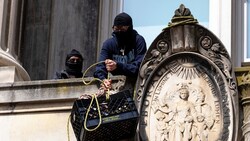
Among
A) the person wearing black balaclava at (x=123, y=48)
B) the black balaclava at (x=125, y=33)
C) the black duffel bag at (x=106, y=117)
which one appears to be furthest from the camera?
the black balaclava at (x=125, y=33)

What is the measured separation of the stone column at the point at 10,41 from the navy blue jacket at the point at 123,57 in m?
1.40

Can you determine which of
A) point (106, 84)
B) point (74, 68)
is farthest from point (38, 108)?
point (106, 84)

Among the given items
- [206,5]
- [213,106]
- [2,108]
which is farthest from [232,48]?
[2,108]

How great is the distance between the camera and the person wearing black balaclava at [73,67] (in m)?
17.8

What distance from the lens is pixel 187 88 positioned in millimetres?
16344

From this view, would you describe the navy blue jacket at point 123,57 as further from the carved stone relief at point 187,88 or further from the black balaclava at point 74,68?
the black balaclava at point 74,68

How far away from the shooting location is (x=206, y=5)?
1888cm

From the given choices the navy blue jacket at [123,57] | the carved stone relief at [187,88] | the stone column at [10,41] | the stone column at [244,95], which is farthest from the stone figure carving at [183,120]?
the stone column at [10,41]

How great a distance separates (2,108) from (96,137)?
176 cm

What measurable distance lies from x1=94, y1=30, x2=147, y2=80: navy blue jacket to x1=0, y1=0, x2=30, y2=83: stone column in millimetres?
1396

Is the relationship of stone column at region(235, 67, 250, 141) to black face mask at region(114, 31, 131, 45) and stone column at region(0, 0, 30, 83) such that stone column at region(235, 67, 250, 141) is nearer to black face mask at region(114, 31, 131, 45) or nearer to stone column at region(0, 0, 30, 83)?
black face mask at region(114, 31, 131, 45)

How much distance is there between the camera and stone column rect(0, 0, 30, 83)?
17656mm

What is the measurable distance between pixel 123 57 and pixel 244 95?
5.88 ft

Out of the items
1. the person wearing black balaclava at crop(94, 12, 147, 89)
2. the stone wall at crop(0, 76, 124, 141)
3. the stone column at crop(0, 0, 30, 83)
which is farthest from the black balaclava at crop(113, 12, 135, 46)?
the stone column at crop(0, 0, 30, 83)
